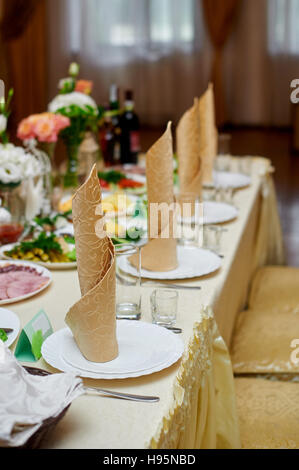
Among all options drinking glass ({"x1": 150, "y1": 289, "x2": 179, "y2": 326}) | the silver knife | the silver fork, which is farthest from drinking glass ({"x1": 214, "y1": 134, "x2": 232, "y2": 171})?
the silver fork

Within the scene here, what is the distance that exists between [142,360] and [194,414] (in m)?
0.23

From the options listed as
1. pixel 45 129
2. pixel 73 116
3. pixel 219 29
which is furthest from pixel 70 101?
pixel 219 29

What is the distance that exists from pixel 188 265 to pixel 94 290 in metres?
0.67

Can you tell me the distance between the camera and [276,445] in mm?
1565

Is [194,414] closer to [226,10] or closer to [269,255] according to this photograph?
[269,255]

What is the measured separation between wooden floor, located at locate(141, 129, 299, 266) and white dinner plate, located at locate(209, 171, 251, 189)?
51.3 inches

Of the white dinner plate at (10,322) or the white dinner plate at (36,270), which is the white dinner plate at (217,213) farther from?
the white dinner plate at (10,322)

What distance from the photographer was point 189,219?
86.3 inches

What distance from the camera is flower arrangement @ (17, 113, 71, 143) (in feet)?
7.64

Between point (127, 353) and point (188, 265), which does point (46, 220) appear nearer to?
point (188, 265)

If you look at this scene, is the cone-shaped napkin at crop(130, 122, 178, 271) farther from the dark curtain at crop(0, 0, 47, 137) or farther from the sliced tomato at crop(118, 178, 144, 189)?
the dark curtain at crop(0, 0, 47, 137)

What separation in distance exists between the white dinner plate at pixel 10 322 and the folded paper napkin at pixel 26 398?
9.3 inches

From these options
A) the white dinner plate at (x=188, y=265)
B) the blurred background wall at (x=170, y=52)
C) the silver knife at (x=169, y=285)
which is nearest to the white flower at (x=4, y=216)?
the white dinner plate at (x=188, y=265)

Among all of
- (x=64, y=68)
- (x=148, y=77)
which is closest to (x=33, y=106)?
(x=64, y=68)
